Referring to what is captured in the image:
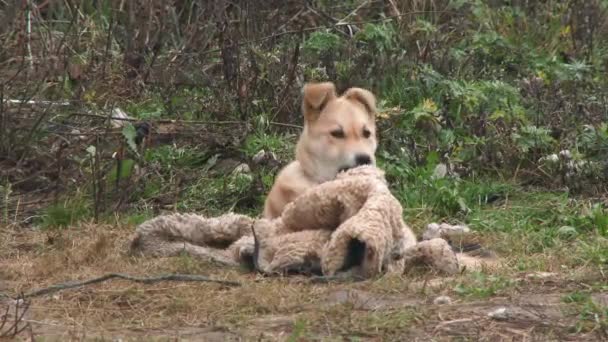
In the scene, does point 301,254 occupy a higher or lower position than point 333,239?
lower

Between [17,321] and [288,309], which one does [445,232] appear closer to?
[288,309]

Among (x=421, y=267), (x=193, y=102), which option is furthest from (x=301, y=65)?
(x=421, y=267)

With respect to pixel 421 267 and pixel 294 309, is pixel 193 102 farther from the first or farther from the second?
pixel 294 309

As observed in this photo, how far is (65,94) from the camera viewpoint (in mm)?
9578

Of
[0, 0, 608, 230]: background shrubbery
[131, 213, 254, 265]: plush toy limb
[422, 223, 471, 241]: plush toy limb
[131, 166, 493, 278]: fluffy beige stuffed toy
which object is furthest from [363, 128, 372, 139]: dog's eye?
[0, 0, 608, 230]: background shrubbery

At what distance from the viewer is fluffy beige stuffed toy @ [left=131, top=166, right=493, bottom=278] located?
5.96 metres

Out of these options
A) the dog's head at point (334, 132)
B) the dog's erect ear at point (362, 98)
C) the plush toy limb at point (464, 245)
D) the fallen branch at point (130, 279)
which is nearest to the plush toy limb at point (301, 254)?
the fallen branch at point (130, 279)

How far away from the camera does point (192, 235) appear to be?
699 centimetres

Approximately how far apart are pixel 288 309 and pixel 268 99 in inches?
189

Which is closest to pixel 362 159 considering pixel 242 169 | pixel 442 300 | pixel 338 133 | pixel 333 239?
pixel 338 133

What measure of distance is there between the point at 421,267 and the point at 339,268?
54cm

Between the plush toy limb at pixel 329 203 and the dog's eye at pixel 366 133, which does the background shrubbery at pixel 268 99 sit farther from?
the plush toy limb at pixel 329 203

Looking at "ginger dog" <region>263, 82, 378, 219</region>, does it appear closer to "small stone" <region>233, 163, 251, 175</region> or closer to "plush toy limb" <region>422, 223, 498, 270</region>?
"plush toy limb" <region>422, 223, 498, 270</region>

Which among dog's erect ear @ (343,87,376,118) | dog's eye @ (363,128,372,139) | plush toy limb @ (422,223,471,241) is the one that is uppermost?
dog's erect ear @ (343,87,376,118)
